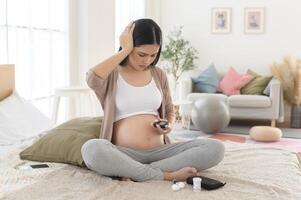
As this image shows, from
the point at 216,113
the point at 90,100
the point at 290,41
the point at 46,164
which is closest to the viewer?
the point at 46,164

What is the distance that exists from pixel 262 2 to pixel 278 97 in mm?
1617

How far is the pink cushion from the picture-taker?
18.1ft

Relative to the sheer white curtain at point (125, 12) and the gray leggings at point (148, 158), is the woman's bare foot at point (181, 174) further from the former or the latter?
the sheer white curtain at point (125, 12)

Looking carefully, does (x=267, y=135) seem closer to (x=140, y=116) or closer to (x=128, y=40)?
(x=140, y=116)

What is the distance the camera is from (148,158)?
74.2 inches

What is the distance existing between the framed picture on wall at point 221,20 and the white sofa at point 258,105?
1242mm

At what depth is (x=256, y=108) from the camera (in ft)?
17.0

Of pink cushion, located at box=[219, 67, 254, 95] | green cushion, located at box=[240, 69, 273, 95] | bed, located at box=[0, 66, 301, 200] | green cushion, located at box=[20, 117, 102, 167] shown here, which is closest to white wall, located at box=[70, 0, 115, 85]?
green cushion, located at box=[20, 117, 102, 167]

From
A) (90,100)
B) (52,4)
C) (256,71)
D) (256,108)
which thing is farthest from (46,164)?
(256,71)

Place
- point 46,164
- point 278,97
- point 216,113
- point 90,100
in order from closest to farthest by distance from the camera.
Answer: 1. point 46,164
2. point 90,100
3. point 216,113
4. point 278,97

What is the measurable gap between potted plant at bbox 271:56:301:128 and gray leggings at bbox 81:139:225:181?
12.9 ft

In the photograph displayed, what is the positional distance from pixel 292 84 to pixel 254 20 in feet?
3.83

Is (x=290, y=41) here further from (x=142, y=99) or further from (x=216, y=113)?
→ (x=142, y=99)

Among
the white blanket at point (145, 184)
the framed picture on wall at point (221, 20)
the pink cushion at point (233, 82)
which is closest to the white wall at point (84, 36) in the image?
the white blanket at point (145, 184)
